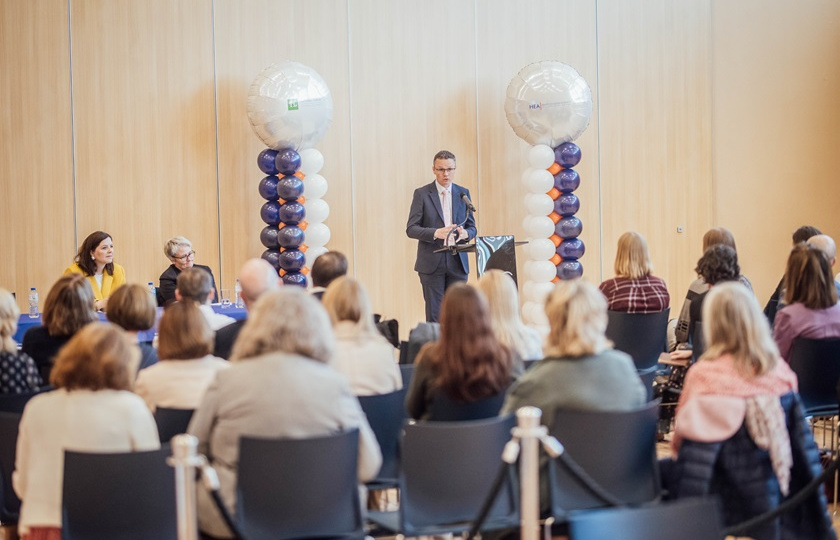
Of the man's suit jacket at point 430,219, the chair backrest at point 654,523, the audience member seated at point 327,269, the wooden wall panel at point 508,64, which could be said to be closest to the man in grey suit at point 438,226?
the man's suit jacket at point 430,219

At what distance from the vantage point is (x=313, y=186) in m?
8.93

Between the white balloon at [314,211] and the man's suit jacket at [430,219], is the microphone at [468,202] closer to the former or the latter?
the man's suit jacket at [430,219]

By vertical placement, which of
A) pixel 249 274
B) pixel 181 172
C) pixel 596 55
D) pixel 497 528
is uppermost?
pixel 596 55

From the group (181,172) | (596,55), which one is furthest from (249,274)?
(596,55)

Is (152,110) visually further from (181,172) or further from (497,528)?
(497,528)

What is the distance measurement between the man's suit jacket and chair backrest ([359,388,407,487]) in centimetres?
455

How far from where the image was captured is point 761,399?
3.70 meters

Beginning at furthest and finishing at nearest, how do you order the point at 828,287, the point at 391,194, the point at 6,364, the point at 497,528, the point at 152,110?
the point at 391,194 < the point at 152,110 < the point at 828,287 < the point at 6,364 < the point at 497,528

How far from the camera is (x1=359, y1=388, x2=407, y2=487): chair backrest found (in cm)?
406

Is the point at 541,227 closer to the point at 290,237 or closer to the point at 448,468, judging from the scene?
the point at 290,237

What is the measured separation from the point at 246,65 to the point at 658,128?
423 centimetres

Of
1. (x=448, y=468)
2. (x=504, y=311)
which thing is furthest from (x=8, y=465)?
(x=504, y=311)

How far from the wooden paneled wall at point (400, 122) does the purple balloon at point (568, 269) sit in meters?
0.98

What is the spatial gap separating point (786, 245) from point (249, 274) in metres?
7.15
